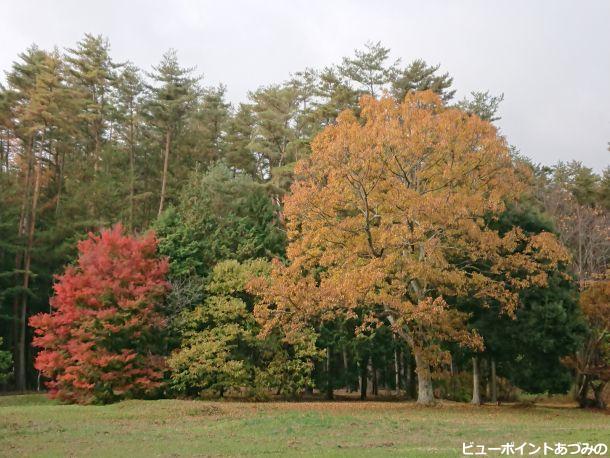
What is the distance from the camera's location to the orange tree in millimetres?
22500

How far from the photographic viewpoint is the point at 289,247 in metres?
25.3

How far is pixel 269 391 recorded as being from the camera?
32.4 meters

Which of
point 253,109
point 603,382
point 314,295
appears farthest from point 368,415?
point 253,109

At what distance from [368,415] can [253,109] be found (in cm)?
3132

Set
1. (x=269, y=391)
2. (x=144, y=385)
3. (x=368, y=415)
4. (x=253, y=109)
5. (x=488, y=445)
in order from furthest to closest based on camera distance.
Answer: (x=253, y=109) < (x=269, y=391) < (x=144, y=385) < (x=368, y=415) < (x=488, y=445)

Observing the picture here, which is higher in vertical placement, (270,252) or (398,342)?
(270,252)

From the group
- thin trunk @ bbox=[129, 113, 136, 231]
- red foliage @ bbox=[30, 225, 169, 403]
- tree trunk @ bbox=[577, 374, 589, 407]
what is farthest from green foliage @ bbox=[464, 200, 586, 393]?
thin trunk @ bbox=[129, 113, 136, 231]

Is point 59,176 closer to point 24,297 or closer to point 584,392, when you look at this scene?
point 24,297

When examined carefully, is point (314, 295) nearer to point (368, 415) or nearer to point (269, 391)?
point (368, 415)

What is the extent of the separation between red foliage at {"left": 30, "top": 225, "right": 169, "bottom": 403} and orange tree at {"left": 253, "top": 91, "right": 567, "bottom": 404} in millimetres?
6648

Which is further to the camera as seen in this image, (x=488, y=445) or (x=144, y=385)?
(x=144, y=385)

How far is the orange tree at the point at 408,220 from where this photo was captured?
22.5m

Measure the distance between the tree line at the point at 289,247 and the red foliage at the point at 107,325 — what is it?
0.33ft

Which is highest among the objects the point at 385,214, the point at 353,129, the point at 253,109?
the point at 253,109
